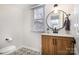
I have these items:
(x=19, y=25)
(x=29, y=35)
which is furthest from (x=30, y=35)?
(x=19, y=25)

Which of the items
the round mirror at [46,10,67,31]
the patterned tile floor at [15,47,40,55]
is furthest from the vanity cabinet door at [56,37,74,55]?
the patterned tile floor at [15,47,40,55]

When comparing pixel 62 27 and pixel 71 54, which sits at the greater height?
pixel 62 27

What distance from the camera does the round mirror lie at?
1.26 m

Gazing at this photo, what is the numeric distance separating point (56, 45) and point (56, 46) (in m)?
0.01

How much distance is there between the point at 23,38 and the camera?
1.28 meters

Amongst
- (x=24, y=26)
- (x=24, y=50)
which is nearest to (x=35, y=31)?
(x=24, y=26)

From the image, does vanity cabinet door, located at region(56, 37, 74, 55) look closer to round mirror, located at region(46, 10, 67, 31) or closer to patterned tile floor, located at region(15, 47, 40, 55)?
round mirror, located at region(46, 10, 67, 31)

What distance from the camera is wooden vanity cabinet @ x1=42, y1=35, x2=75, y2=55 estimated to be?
126cm

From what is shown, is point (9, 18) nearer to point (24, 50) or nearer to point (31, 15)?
point (31, 15)

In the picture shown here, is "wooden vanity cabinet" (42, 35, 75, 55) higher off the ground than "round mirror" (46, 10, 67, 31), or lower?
lower

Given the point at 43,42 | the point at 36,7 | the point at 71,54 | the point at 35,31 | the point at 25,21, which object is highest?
the point at 36,7

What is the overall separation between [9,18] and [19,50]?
0.35 meters

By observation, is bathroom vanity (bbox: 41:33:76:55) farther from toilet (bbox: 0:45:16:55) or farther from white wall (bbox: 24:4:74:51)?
toilet (bbox: 0:45:16:55)

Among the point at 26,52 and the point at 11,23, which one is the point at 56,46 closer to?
the point at 26,52
